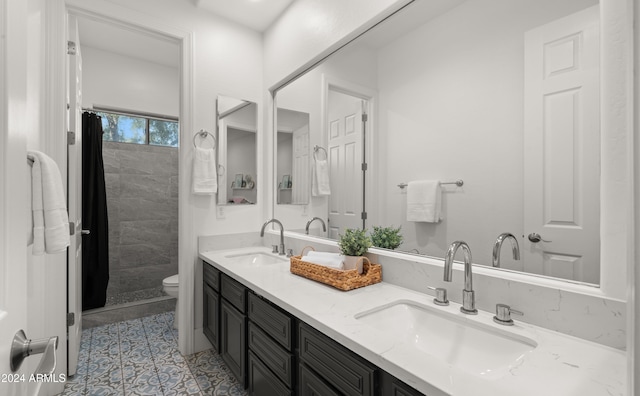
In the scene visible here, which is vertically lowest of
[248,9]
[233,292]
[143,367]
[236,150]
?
[143,367]

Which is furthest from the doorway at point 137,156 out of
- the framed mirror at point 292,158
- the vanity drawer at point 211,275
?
the framed mirror at point 292,158

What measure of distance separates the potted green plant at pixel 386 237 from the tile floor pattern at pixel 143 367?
1236 millimetres

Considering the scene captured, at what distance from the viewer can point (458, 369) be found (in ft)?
2.48

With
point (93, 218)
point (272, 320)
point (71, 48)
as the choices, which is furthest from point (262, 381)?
point (93, 218)

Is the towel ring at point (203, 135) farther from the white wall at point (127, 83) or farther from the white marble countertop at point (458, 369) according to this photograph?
the white marble countertop at point (458, 369)

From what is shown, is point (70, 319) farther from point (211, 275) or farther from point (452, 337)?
point (452, 337)

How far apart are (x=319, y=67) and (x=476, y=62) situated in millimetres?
1123

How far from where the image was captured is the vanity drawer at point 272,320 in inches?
49.6

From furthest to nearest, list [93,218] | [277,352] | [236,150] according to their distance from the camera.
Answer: [93,218], [236,150], [277,352]

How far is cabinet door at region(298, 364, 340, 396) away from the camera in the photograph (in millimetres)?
1039

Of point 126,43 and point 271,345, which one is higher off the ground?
point 126,43

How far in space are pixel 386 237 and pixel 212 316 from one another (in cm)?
139

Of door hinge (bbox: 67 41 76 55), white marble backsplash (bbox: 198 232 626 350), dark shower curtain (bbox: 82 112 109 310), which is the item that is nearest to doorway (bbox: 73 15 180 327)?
dark shower curtain (bbox: 82 112 109 310)

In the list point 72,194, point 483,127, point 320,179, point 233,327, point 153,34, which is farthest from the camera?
point 153,34
